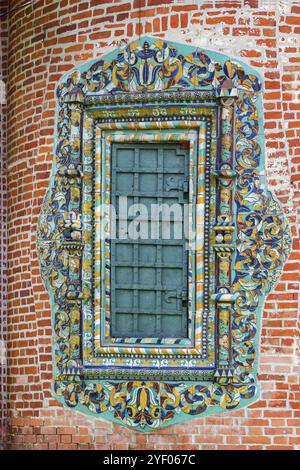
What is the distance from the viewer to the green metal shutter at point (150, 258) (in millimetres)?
8375

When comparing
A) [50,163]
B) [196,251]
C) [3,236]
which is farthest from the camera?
[3,236]

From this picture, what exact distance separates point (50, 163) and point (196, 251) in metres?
1.50

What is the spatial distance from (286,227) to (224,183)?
61cm

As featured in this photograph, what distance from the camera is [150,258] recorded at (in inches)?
332

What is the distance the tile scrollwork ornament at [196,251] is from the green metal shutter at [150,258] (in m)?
Result: 0.09

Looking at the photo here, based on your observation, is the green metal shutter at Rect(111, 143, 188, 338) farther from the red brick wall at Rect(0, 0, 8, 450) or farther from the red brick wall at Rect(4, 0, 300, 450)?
the red brick wall at Rect(0, 0, 8, 450)

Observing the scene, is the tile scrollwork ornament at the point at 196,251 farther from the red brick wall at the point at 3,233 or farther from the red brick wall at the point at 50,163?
the red brick wall at the point at 3,233

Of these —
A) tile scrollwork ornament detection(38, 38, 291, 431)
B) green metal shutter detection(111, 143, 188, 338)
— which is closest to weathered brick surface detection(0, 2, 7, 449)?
tile scrollwork ornament detection(38, 38, 291, 431)

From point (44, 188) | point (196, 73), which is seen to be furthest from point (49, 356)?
point (196, 73)

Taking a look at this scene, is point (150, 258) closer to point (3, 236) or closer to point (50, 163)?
point (50, 163)

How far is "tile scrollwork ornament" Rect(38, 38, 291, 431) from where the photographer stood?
27.0ft

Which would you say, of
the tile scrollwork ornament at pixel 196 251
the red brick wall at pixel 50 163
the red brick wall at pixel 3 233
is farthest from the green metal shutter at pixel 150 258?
Result: the red brick wall at pixel 3 233

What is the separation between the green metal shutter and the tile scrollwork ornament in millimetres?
85

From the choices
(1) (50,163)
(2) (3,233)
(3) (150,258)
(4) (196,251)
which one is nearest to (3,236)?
(2) (3,233)
